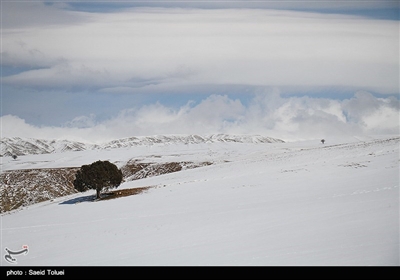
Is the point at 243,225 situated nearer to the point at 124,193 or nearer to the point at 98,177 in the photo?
the point at 124,193

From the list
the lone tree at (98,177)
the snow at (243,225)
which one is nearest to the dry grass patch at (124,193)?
the lone tree at (98,177)

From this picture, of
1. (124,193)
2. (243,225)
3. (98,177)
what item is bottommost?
(243,225)

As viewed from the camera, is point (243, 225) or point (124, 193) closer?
point (243, 225)

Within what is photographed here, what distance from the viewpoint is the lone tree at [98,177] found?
206 ft

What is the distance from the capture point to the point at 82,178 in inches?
2537

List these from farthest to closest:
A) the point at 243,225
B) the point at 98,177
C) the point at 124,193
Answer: the point at 98,177 → the point at 124,193 → the point at 243,225

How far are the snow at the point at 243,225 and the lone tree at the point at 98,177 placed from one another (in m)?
12.2

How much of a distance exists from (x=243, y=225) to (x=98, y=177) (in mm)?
39535

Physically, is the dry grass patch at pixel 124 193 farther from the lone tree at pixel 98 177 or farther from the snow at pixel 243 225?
the snow at pixel 243 225

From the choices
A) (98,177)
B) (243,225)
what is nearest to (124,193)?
(98,177)

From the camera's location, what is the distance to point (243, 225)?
90.5 ft

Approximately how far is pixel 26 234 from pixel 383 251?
94.8 ft
